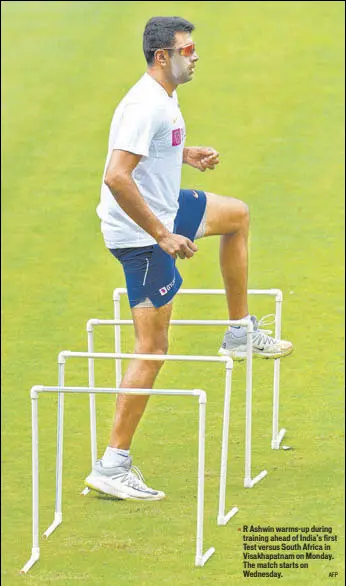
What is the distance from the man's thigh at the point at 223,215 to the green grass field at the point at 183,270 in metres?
1.23

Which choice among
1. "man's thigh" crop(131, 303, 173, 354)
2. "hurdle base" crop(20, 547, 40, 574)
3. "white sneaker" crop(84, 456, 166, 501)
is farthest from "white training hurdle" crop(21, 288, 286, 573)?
"white sneaker" crop(84, 456, 166, 501)

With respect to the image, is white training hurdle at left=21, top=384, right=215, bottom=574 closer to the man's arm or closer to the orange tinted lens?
the man's arm

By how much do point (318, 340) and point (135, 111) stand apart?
3.54 meters

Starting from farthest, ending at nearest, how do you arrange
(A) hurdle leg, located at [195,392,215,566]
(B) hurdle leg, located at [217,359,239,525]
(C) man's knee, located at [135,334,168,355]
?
(C) man's knee, located at [135,334,168,355] < (B) hurdle leg, located at [217,359,239,525] < (A) hurdle leg, located at [195,392,215,566]

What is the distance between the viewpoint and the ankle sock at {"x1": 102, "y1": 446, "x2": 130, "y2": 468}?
25.8 feet

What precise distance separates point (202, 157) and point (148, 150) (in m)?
1.05

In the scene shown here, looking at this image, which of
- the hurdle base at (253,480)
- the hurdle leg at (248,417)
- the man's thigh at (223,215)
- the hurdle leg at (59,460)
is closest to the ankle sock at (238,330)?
the man's thigh at (223,215)

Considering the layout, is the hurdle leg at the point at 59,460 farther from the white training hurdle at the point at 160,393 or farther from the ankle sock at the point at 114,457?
the ankle sock at the point at 114,457

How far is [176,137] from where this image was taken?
802cm

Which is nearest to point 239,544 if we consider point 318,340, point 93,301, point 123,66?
point 318,340

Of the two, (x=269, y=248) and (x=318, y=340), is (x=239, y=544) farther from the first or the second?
(x=269, y=248)

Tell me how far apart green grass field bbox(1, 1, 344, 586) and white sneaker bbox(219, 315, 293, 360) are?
22.2 inches

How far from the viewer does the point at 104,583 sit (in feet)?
23.4

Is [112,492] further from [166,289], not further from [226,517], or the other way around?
[166,289]
